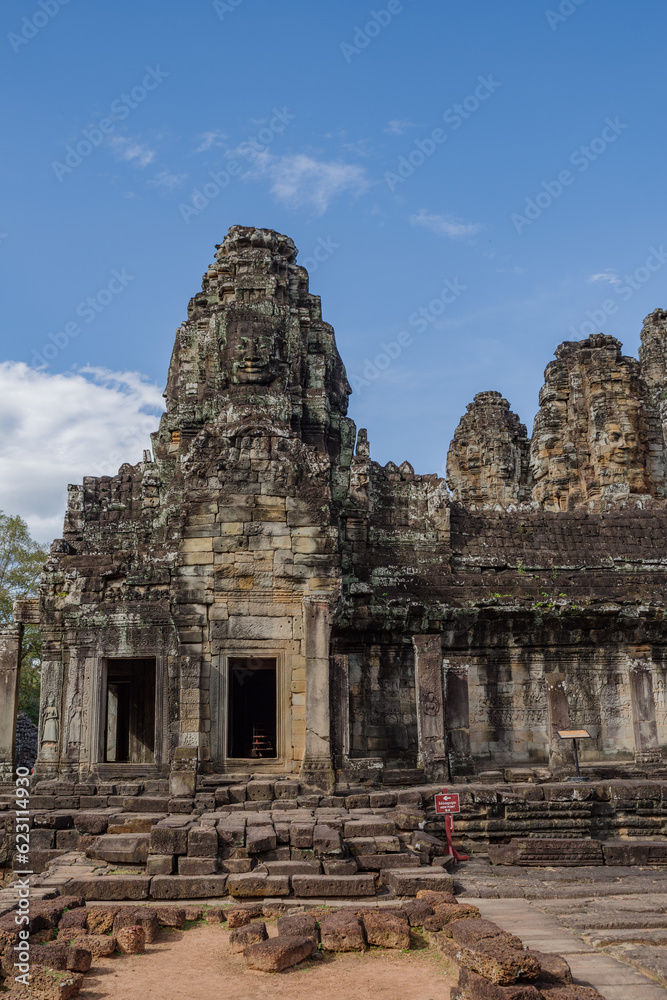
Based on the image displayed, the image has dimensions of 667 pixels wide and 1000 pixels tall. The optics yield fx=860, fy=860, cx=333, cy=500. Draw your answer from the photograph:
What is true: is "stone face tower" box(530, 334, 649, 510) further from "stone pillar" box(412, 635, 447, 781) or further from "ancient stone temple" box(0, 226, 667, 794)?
"stone pillar" box(412, 635, 447, 781)

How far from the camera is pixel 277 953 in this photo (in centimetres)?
710

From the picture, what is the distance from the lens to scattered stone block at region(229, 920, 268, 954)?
7.56m

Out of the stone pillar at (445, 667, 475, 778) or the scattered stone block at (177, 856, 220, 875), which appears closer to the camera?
the scattered stone block at (177, 856, 220, 875)

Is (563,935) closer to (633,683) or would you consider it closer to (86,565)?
(633,683)

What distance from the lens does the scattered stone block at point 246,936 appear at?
7.56 meters

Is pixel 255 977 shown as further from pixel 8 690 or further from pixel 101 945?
pixel 8 690

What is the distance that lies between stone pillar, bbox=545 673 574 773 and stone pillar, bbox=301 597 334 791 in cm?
481

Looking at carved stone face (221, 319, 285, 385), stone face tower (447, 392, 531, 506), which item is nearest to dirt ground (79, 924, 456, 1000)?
carved stone face (221, 319, 285, 385)

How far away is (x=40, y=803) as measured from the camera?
43.7ft

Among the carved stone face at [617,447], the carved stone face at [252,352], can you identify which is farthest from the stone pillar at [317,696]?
the carved stone face at [617,447]

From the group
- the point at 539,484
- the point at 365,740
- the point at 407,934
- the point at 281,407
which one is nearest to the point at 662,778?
the point at 365,740

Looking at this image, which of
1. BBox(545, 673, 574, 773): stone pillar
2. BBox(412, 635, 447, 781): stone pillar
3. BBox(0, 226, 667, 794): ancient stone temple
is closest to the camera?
BBox(0, 226, 667, 794): ancient stone temple

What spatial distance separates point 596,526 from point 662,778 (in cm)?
531

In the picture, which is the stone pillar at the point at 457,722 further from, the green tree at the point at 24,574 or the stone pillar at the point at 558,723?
the green tree at the point at 24,574
